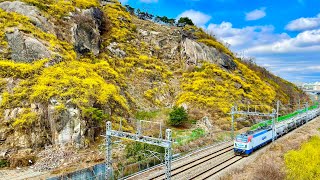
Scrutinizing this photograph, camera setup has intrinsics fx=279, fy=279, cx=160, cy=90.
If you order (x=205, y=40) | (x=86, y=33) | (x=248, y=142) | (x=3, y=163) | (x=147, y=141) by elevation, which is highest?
(x=205, y=40)

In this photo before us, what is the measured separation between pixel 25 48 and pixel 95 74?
35.0ft

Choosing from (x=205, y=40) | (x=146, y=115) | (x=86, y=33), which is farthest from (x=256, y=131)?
(x=205, y=40)

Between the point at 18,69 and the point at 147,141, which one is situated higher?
the point at 18,69

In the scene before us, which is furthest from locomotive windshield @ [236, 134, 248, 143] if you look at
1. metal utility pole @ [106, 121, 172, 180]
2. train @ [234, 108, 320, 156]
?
metal utility pole @ [106, 121, 172, 180]

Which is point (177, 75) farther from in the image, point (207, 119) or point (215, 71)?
point (207, 119)

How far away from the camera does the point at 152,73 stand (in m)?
60.2

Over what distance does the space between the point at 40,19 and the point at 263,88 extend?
52678mm

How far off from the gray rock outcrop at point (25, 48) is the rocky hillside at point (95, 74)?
131 mm

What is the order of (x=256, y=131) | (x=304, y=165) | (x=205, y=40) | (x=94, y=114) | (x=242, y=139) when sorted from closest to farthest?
(x=304, y=165) → (x=94, y=114) → (x=242, y=139) → (x=256, y=131) → (x=205, y=40)

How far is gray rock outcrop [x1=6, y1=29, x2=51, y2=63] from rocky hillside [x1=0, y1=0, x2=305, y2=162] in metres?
0.13

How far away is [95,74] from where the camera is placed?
44.7 meters

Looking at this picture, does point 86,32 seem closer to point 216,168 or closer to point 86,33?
point 86,33

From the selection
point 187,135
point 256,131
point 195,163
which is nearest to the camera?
point 195,163

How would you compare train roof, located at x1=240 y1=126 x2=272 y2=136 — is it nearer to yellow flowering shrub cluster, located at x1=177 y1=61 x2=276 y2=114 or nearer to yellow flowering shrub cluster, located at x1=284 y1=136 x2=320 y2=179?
yellow flowering shrub cluster, located at x1=284 y1=136 x2=320 y2=179
